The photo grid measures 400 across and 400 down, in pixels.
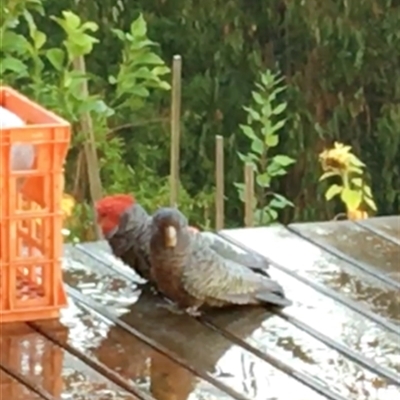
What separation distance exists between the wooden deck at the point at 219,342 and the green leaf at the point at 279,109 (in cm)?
90

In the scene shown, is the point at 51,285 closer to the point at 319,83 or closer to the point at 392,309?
the point at 392,309

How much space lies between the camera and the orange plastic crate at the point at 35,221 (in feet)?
4.62

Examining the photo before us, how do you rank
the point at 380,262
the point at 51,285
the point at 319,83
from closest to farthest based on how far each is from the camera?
the point at 51,285, the point at 380,262, the point at 319,83

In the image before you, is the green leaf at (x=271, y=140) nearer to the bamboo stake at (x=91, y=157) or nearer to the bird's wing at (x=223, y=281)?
the bamboo stake at (x=91, y=157)

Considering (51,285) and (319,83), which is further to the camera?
(319,83)

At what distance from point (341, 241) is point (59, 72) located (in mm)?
901

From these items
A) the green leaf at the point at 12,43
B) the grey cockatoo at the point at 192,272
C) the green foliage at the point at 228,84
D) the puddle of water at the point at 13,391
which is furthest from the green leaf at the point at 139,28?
the puddle of water at the point at 13,391

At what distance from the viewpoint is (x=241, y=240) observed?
5.93 ft

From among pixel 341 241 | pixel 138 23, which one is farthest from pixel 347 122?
pixel 341 241

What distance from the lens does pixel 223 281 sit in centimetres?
149

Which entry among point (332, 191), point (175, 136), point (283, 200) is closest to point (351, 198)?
point (332, 191)

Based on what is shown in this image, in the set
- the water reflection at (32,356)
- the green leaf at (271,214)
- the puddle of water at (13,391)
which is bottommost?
the puddle of water at (13,391)

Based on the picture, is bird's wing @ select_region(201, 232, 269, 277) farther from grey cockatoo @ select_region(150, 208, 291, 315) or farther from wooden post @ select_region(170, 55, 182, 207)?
wooden post @ select_region(170, 55, 182, 207)

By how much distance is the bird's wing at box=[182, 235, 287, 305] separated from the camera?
1469 mm
